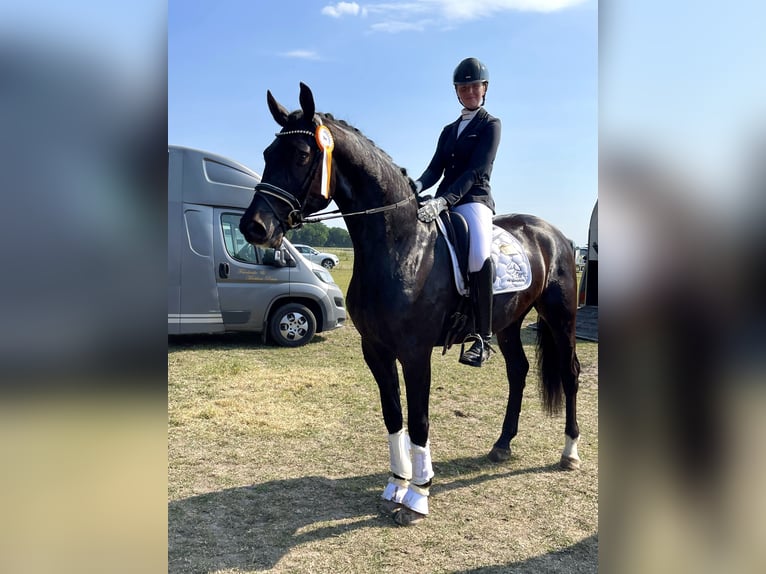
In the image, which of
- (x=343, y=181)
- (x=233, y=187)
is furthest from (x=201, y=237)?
(x=343, y=181)

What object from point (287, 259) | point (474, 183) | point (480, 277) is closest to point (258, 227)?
point (480, 277)

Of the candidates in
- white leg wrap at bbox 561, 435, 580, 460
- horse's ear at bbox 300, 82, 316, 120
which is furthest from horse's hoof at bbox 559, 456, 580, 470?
horse's ear at bbox 300, 82, 316, 120

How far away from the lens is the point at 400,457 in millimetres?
3590

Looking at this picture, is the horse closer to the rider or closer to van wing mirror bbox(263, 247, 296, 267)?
the rider

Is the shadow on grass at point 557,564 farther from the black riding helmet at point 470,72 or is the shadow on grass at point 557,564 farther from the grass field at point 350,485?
the black riding helmet at point 470,72

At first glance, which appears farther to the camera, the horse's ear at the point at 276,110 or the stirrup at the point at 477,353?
the stirrup at the point at 477,353

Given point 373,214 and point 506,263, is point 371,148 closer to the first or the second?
point 373,214

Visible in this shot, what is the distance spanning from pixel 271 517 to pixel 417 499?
0.97 m

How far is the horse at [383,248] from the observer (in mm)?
2969

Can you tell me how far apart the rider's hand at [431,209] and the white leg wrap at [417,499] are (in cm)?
178

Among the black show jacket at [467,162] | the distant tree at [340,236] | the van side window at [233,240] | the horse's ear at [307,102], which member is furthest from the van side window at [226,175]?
the horse's ear at [307,102]
